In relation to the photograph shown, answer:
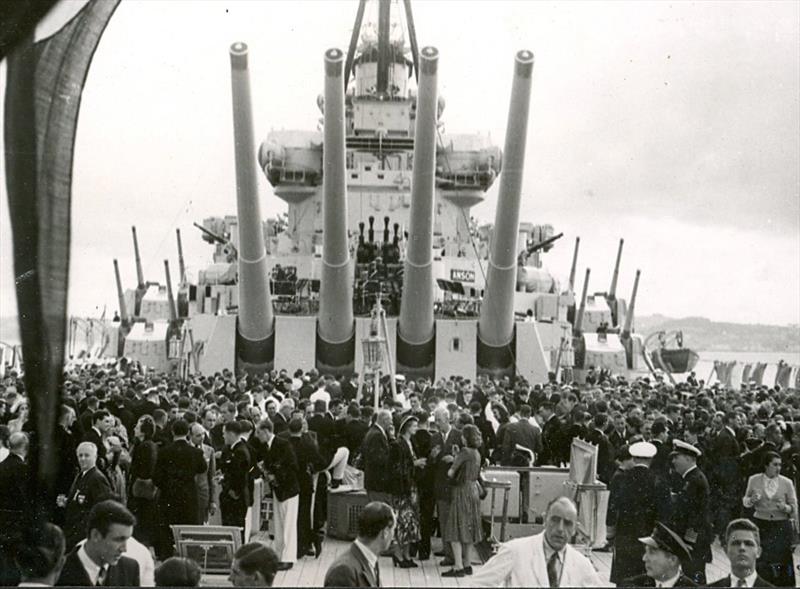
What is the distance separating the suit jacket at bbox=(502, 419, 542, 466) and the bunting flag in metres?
5.57

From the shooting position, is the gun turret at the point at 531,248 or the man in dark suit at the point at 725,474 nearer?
the man in dark suit at the point at 725,474

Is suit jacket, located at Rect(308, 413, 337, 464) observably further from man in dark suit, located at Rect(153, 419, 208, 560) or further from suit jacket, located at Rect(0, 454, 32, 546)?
suit jacket, located at Rect(0, 454, 32, 546)

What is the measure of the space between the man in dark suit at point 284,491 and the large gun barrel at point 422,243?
7.02 m

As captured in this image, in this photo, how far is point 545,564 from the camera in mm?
3707

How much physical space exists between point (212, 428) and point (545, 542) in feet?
17.5

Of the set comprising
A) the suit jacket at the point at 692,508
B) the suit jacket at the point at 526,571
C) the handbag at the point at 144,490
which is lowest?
the handbag at the point at 144,490

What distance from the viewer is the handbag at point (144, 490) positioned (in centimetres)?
657

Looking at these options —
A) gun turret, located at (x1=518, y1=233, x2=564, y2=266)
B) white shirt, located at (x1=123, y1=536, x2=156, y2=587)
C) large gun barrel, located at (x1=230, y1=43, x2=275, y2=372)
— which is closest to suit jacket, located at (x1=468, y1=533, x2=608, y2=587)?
white shirt, located at (x1=123, y1=536, x2=156, y2=587)

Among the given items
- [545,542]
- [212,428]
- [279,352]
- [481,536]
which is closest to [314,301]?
[279,352]

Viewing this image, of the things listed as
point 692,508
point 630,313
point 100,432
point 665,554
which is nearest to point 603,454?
point 692,508

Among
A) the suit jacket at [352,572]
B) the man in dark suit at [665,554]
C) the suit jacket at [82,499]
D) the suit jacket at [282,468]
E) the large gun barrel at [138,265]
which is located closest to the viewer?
the suit jacket at [352,572]

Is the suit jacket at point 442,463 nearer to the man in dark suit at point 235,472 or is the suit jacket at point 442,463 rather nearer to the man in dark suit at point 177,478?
the man in dark suit at point 235,472

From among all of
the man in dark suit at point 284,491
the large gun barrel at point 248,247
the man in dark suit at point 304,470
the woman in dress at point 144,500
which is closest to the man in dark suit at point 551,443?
the man in dark suit at point 304,470

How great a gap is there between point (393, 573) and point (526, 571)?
3.68 meters
